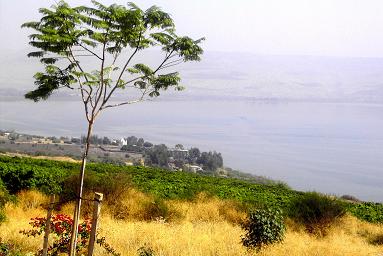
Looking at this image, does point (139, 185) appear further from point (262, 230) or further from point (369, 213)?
point (369, 213)

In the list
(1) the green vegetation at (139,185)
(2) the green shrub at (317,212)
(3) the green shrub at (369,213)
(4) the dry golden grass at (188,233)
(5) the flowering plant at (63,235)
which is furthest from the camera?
(3) the green shrub at (369,213)

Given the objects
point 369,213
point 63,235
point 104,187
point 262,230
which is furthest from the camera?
point 369,213

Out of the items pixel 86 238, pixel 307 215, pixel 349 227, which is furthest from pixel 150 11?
pixel 349 227

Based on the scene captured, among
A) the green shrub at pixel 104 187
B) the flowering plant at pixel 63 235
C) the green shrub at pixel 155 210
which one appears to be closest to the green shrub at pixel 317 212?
the green shrub at pixel 155 210

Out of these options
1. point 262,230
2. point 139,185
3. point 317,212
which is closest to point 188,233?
point 262,230

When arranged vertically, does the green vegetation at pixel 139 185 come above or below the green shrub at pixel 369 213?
above

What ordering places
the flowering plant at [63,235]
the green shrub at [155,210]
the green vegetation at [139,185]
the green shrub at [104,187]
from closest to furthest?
the flowering plant at [63,235] < the green shrub at [155,210] < the green shrub at [104,187] < the green vegetation at [139,185]

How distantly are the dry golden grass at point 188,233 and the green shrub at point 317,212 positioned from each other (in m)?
0.42

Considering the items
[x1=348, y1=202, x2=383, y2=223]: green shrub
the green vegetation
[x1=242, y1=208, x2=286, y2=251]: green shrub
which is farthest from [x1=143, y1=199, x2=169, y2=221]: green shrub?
[x1=348, y1=202, x2=383, y2=223]: green shrub

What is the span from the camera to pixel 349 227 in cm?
2036

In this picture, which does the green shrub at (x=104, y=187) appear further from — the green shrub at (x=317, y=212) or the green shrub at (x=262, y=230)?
the green shrub at (x=262, y=230)

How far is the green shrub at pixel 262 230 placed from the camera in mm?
11367

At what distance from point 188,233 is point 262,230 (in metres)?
2.75

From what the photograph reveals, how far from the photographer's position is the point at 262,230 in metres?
11.4
